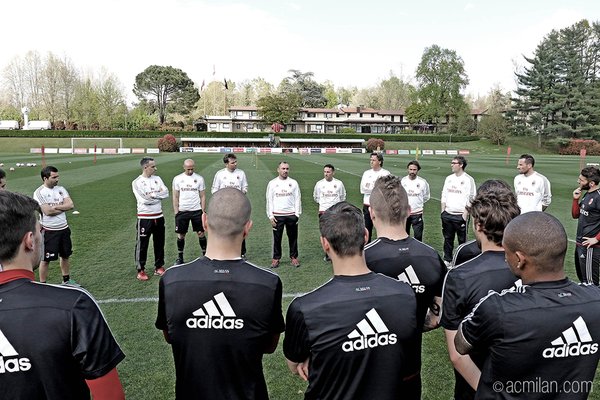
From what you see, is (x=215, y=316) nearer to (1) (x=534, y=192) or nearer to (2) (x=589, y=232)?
(2) (x=589, y=232)

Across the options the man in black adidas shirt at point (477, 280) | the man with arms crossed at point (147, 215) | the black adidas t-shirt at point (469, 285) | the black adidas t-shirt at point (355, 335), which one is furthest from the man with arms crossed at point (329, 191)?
the black adidas t-shirt at point (355, 335)

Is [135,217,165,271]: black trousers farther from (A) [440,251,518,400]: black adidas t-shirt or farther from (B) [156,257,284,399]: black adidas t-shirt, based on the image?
(A) [440,251,518,400]: black adidas t-shirt

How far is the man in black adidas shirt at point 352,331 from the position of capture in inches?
96.6

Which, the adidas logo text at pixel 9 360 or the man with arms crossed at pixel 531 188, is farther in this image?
the man with arms crossed at pixel 531 188

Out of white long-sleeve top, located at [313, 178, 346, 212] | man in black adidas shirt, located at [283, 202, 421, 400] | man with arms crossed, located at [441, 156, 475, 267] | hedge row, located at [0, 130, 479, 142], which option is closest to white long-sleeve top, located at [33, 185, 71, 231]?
white long-sleeve top, located at [313, 178, 346, 212]

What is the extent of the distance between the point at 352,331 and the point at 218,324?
33.6 inches

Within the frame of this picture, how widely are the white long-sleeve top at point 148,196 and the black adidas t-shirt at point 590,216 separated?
7.66 m

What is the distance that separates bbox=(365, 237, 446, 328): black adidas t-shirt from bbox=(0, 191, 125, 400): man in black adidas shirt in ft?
7.24

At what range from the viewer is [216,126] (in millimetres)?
91188

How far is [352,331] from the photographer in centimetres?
244

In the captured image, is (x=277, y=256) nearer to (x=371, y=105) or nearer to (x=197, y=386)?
(x=197, y=386)

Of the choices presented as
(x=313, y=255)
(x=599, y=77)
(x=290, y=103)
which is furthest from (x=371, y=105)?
(x=313, y=255)

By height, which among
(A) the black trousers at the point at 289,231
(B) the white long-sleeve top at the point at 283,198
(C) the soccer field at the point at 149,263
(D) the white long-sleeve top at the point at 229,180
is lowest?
(C) the soccer field at the point at 149,263

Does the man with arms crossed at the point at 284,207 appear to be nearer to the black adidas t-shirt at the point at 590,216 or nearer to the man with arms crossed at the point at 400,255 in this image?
the black adidas t-shirt at the point at 590,216
